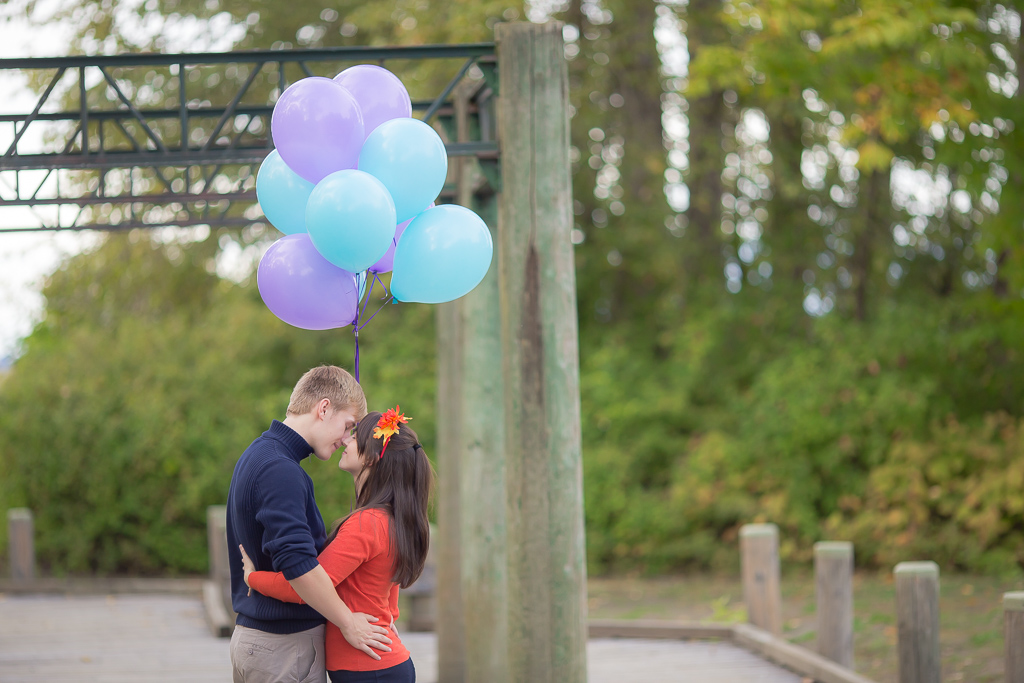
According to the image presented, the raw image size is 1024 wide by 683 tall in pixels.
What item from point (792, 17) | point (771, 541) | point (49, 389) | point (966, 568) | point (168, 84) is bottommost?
point (966, 568)

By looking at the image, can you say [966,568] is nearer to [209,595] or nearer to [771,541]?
[771,541]

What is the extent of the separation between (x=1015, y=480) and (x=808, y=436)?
8.34ft

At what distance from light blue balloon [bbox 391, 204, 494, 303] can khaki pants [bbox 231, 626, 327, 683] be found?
138cm

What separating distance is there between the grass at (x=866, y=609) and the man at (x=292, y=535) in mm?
5179

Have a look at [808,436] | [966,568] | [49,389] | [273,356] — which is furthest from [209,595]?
[966,568]

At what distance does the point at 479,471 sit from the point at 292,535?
3009mm

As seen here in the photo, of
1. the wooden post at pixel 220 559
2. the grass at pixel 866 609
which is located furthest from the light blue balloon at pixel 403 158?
the wooden post at pixel 220 559

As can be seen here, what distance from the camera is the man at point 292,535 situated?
10.2ft

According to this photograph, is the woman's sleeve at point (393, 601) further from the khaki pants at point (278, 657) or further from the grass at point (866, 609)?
the grass at point (866, 609)

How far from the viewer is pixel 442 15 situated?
501 inches

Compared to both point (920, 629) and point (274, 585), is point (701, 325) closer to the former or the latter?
point (920, 629)

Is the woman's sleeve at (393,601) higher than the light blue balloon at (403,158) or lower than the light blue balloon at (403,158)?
lower

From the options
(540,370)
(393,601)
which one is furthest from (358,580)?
(540,370)

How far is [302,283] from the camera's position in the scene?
383 centimetres
